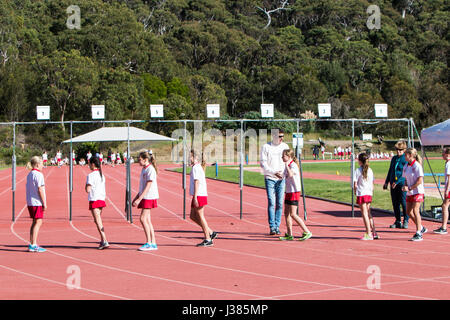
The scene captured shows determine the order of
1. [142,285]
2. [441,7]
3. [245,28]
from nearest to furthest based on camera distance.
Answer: [142,285]
[245,28]
[441,7]

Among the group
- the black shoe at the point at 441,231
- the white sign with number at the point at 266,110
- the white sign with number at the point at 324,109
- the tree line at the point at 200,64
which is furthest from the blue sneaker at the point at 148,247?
the tree line at the point at 200,64

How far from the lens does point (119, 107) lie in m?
66.2

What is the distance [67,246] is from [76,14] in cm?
8258

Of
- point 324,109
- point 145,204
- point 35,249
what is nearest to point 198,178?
point 145,204

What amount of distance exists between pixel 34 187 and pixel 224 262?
3.76 meters

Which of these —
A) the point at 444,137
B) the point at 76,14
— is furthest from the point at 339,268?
the point at 76,14

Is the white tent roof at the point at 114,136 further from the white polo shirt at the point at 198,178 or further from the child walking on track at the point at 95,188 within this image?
the white polo shirt at the point at 198,178

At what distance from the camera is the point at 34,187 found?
11.1 m

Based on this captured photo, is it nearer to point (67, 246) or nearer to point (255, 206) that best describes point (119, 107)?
point (255, 206)

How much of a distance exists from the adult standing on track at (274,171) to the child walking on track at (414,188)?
2.52 metres

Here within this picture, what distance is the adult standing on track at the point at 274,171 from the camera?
1300cm

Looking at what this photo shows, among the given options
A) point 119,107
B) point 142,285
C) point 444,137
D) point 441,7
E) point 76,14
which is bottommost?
point 142,285

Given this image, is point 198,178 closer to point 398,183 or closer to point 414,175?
point 414,175

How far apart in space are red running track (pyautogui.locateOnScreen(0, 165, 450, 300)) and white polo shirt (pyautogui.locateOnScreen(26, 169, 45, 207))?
953 mm
